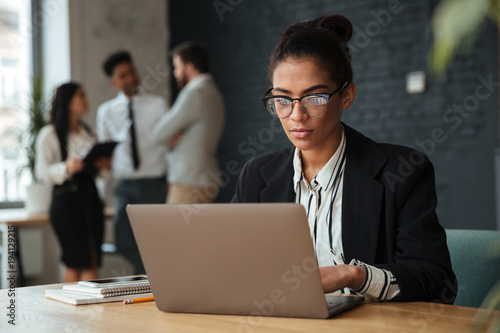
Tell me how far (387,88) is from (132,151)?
2136 millimetres

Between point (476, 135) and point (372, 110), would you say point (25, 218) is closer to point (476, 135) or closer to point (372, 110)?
point (372, 110)

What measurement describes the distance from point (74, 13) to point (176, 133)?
2.33 metres

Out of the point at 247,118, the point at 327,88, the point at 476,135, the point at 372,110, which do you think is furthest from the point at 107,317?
the point at 247,118

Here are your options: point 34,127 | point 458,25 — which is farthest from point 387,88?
point 458,25

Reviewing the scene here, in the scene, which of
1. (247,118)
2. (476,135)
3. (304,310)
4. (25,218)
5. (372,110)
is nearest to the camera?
(304,310)

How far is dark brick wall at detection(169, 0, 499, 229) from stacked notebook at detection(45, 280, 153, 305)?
10.1 feet

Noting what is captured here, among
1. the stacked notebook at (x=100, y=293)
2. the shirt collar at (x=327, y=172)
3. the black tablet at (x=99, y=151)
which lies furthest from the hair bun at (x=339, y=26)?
the black tablet at (x=99, y=151)

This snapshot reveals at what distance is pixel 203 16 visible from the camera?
246 inches

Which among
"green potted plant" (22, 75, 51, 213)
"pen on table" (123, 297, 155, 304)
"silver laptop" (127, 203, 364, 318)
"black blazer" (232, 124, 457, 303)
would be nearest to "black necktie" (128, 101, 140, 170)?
"green potted plant" (22, 75, 51, 213)

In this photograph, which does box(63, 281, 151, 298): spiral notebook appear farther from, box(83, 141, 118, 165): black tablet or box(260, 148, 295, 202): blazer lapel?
box(83, 141, 118, 165): black tablet

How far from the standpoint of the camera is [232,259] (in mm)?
1060

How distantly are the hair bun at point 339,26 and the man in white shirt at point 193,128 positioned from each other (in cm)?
215

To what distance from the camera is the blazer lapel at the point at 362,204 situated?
4.83 ft

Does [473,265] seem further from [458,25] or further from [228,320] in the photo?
[458,25]
